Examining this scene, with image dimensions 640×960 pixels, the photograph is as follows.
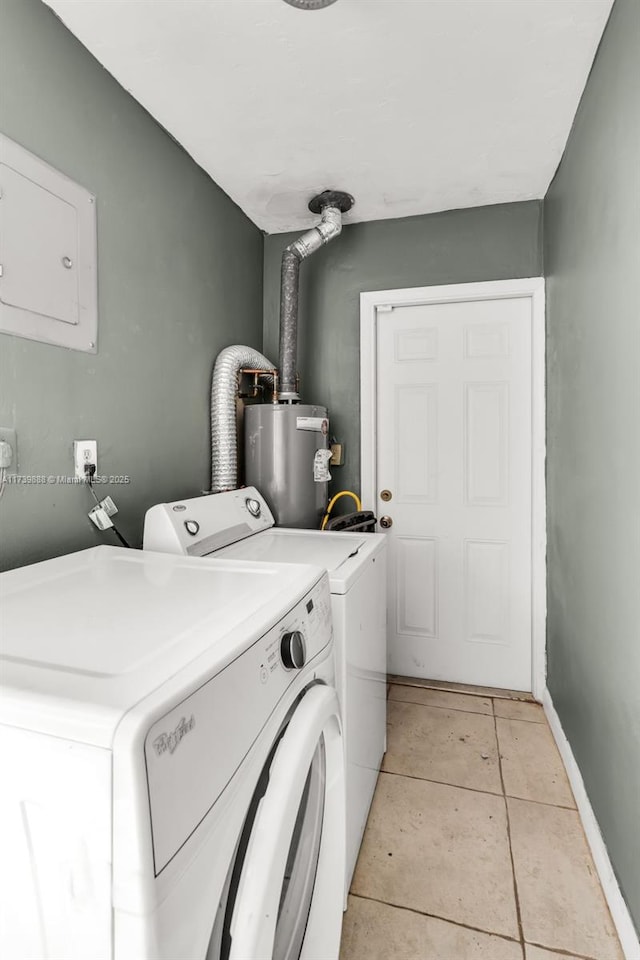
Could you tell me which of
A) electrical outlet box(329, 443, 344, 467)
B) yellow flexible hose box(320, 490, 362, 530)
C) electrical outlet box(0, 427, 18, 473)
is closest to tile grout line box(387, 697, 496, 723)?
yellow flexible hose box(320, 490, 362, 530)

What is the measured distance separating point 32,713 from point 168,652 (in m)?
0.17

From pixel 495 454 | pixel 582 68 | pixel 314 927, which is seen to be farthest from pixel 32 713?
pixel 495 454

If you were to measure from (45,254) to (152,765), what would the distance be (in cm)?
132

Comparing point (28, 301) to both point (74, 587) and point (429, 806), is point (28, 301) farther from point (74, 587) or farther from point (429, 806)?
point (429, 806)

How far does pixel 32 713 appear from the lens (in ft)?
1.75

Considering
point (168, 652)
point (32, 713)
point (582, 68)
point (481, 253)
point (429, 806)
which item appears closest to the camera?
point (32, 713)

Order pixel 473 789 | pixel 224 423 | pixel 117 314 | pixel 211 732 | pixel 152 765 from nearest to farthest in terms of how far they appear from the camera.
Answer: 1. pixel 152 765
2. pixel 211 732
3. pixel 117 314
4. pixel 473 789
5. pixel 224 423

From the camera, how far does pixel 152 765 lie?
0.50 m

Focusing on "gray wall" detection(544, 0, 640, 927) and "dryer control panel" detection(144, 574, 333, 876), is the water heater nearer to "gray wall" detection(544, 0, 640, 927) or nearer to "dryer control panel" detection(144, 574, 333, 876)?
"gray wall" detection(544, 0, 640, 927)

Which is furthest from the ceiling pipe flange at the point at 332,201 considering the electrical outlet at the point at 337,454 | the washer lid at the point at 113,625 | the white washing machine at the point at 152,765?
the white washing machine at the point at 152,765

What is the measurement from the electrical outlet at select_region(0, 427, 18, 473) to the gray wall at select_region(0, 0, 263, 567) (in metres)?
0.02

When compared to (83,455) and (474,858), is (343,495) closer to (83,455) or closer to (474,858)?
(83,455)

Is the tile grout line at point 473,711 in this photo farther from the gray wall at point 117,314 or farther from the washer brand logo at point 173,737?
the washer brand logo at point 173,737

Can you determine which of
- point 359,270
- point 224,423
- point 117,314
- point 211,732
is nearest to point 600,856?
point 211,732
